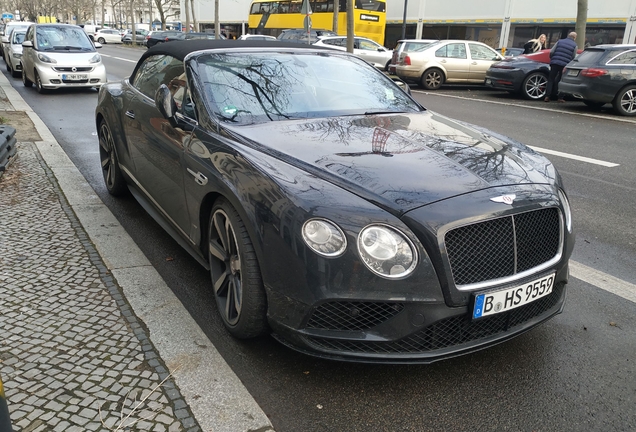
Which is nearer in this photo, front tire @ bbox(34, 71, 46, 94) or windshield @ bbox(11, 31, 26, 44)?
front tire @ bbox(34, 71, 46, 94)

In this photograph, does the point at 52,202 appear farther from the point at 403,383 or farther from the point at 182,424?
the point at 403,383

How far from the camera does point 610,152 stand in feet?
28.3

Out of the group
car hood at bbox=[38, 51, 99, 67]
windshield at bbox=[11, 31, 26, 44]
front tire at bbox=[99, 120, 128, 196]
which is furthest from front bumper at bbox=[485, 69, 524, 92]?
windshield at bbox=[11, 31, 26, 44]

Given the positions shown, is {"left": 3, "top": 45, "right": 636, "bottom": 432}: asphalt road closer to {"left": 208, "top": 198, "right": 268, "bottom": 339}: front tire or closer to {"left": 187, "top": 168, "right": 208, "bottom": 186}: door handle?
{"left": 208, "top": 198, "right": 268, "bottom": 339}: front tire

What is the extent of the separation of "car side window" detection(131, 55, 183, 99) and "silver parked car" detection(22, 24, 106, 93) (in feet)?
33.5

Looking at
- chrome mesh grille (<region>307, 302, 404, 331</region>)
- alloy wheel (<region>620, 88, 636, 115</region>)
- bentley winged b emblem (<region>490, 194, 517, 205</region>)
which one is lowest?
alloy wheel (<region>620, 88, 636, 115</region>)

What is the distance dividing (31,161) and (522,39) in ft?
113

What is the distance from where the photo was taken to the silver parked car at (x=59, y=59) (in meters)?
13.9

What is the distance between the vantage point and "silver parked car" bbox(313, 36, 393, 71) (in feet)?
76.7

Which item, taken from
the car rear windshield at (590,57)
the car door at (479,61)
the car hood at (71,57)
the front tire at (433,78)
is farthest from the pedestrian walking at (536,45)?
the car hood at (71,57)

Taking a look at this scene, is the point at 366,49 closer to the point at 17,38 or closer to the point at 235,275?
the point at 17,38

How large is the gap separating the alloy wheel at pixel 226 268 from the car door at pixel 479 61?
55.3 feet

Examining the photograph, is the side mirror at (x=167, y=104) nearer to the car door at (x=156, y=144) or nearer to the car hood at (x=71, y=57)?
the car door at (x=156, y=144)

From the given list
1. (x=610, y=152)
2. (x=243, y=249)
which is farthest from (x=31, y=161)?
(x=610, y=152)
